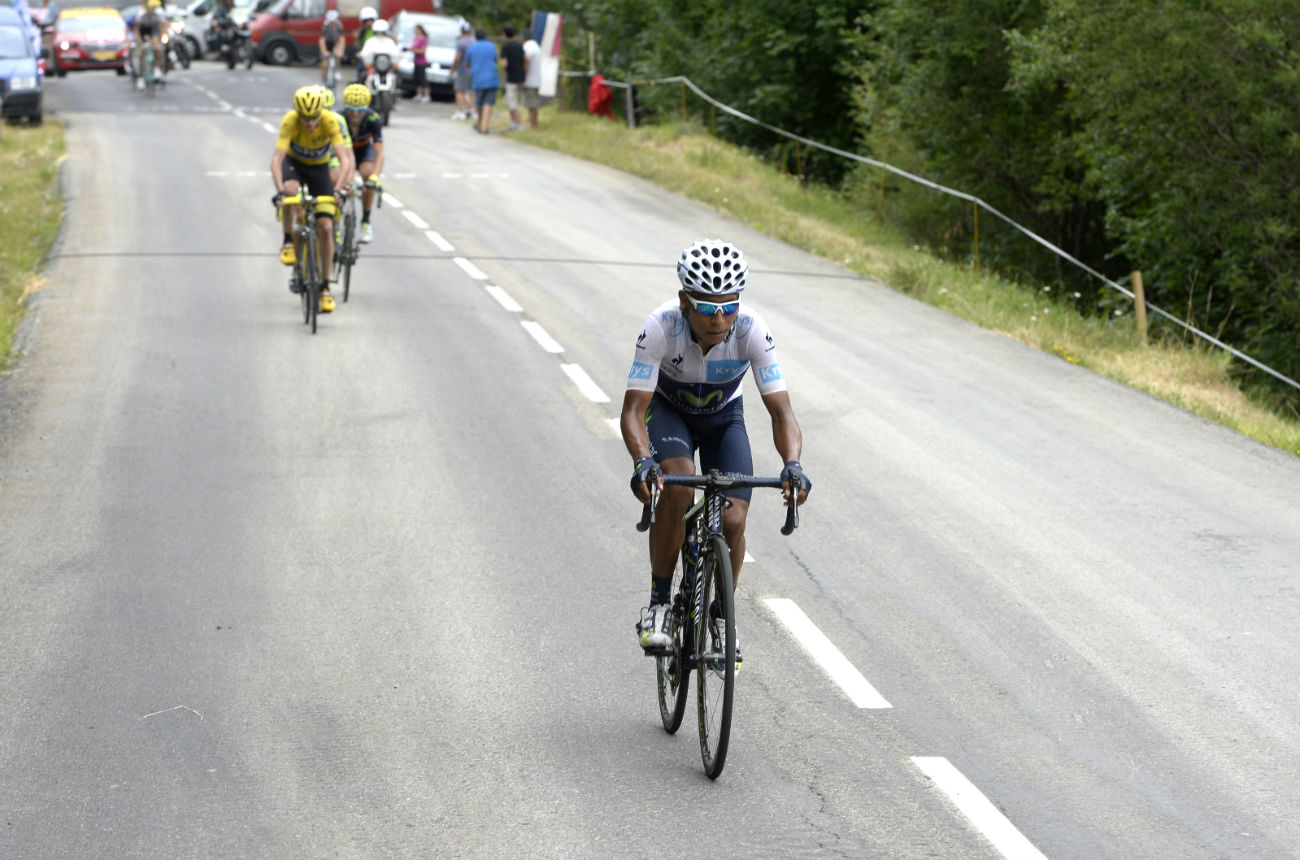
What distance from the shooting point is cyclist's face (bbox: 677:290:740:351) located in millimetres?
5602

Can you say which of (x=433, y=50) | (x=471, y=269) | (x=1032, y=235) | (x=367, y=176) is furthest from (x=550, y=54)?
(x=367, y=176)

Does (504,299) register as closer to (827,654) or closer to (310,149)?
(310,149)

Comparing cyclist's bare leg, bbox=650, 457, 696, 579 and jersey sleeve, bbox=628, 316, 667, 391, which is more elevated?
jersey sleeve, bbox=628, 316, 667, 391

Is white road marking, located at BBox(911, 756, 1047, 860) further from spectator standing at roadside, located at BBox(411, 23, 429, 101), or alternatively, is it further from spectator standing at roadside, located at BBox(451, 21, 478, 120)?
spectator standing at roadside, located at BBox(411, 23, 429, 101)

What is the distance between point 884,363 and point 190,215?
10.9 metres

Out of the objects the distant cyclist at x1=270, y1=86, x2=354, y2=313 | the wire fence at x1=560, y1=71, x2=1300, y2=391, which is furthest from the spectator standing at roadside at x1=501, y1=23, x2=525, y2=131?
the distant cyclist at x1=270, y1=86, x2=354, y2=313

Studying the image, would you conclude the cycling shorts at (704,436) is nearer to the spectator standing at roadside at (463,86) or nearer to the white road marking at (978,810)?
the white road marking at (978,810)

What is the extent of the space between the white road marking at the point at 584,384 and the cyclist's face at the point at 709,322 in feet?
20.0

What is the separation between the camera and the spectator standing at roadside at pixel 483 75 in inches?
1266

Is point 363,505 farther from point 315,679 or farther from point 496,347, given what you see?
point 496,347

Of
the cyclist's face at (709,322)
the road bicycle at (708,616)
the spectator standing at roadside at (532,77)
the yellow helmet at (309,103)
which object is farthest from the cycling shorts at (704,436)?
the spectator standing at roadside at (532,77)

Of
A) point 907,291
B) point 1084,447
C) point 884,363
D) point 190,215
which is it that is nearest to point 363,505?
point 1084,447

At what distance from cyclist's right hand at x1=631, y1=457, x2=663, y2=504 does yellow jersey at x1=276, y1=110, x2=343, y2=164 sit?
9082 millimetres

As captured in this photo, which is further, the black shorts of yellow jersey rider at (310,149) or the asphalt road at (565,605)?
the black shorts of yellow jersey rider at (310,149)
